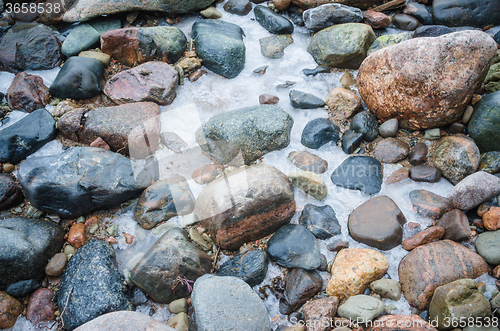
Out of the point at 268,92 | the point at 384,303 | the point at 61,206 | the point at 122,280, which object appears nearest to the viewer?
the point at 384,303

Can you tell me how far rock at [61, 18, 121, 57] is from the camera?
387cm

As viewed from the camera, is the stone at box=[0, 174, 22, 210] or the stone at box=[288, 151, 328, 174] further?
the stone at box=[288, 151, 328, 174]

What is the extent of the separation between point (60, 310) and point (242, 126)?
2.23 m

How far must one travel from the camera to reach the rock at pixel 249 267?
2484 millimetres

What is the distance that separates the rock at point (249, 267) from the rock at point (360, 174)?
3.60 ft

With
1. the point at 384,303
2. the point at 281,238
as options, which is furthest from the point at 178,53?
the point at 384,303

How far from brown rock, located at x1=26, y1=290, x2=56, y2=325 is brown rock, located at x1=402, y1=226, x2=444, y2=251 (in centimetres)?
303

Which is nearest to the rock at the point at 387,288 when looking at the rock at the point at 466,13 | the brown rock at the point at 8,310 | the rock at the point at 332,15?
the brown rock at the point at 8,310

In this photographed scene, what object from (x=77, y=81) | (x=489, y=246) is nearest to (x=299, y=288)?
(x=489, y=246)

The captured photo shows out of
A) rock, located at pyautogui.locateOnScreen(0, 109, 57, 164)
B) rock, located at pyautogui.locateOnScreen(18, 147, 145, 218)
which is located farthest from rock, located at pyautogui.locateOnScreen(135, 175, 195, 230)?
rock, located at pyautogui.locateOnScreen(0, 109, 57, 164)

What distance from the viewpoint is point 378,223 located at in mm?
2652

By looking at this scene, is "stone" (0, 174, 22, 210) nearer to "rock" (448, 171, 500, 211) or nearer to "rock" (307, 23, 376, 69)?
"rock" (307, 23, 376, 69)

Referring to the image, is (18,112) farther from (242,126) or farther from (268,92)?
(268,92)

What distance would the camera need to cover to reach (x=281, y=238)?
264cm
